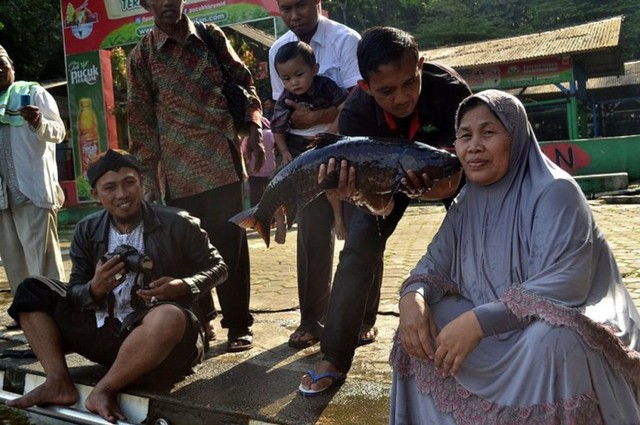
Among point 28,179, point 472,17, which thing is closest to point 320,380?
point 28,179

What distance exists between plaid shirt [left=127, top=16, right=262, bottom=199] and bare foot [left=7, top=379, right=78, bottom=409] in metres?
1.24

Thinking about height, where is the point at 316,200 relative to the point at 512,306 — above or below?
above

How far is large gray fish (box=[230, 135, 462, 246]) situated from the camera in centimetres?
258

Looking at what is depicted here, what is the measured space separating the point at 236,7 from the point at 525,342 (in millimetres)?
10477

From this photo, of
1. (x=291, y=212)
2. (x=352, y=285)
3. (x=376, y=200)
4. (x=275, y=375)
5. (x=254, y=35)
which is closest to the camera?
(x=376, y=200)

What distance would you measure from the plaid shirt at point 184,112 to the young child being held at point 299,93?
168 millimetres

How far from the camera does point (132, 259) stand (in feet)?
10.3

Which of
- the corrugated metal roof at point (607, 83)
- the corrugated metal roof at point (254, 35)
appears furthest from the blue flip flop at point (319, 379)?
the corrugated metal roof at point (607, 83)

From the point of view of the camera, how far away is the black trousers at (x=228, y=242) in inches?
153

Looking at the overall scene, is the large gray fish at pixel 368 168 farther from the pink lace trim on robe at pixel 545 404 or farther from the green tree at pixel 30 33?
the green tree at pixel 30 33

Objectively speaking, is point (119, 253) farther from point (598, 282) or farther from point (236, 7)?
point (236, 7)

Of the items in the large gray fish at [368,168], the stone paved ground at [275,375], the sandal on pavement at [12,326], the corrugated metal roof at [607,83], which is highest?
the corrugated metal roof at [607,83]

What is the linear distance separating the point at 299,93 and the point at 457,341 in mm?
2073

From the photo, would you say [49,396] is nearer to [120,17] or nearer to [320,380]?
[320,380]
